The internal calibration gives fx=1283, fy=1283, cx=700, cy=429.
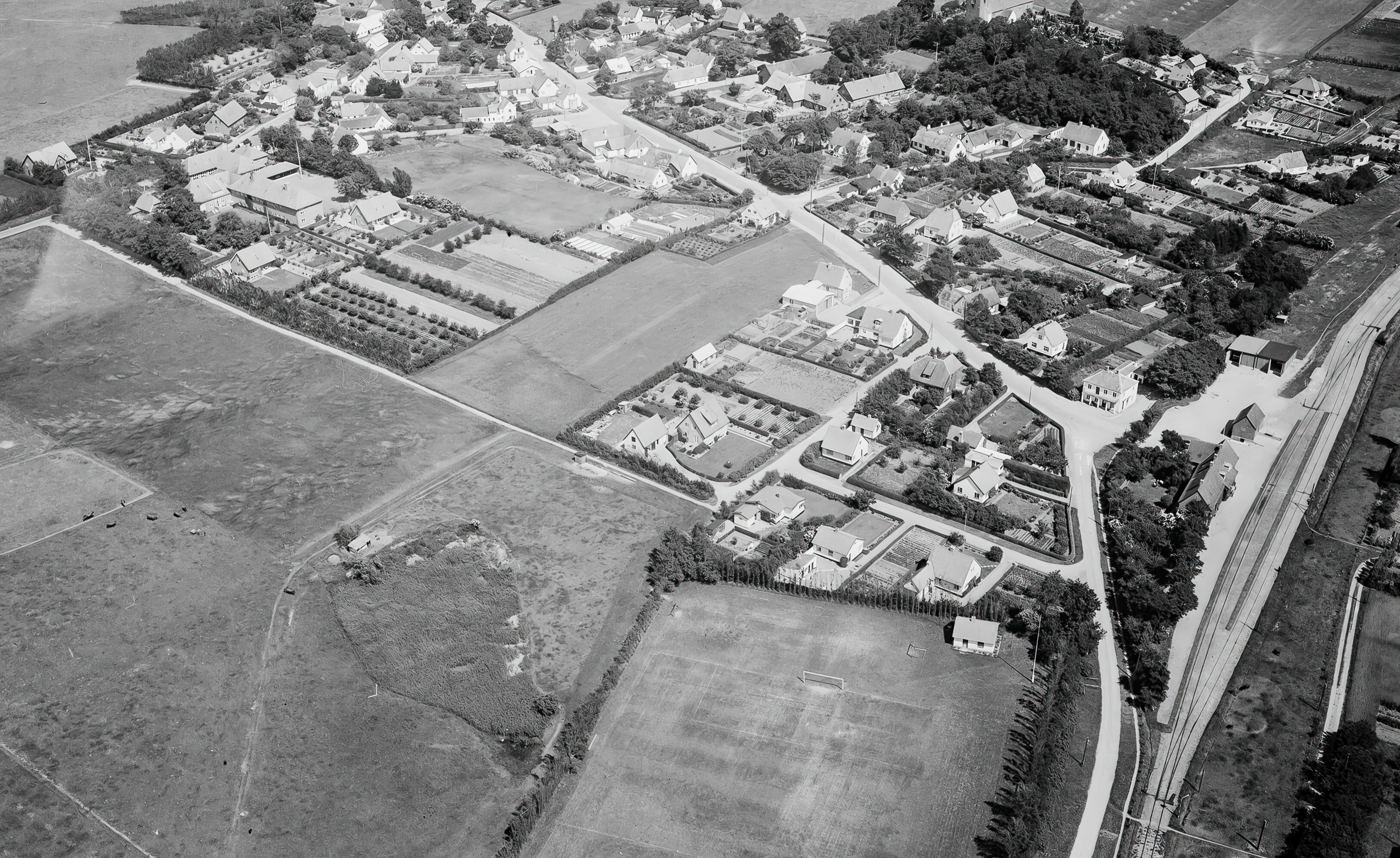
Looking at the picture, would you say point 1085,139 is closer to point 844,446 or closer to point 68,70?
point 844,446

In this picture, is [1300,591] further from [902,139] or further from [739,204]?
[902,139]

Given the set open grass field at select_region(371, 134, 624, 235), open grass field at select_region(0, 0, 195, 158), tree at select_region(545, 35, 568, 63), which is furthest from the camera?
tree at select_region(545, 35, 568, 63)

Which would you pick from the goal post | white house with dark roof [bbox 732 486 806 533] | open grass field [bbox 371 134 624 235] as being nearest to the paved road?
the goal post

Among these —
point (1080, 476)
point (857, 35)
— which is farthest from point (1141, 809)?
point (857, 35)

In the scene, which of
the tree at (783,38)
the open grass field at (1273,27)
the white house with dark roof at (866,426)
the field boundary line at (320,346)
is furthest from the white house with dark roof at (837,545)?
the open grass field at (1273,27)

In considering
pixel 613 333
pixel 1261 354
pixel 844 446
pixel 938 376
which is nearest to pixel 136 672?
pixel 844 446

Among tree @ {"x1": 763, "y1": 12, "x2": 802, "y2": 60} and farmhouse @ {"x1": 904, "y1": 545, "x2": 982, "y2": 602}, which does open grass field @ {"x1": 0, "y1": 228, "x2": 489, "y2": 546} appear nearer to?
farmhouse @ {"x1": 904, "y1": 545, "x2": 982, "y2": 602}
